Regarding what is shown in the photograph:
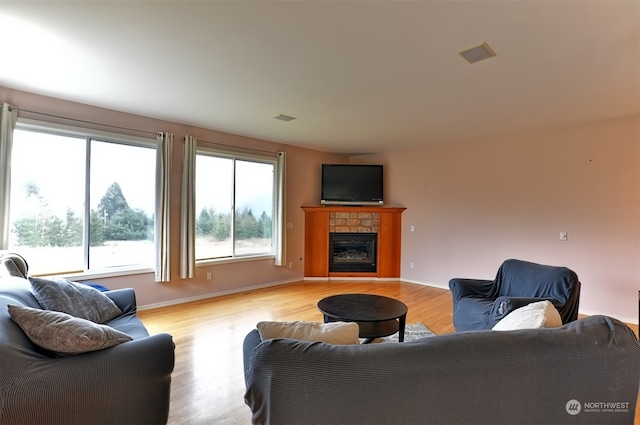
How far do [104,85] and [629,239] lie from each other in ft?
20.4

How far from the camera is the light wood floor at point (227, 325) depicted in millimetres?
2159

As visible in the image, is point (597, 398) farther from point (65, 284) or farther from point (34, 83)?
point (34, 83)

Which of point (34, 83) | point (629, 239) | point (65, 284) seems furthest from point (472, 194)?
point (34, 83)

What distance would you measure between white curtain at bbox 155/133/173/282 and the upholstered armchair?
3.65m

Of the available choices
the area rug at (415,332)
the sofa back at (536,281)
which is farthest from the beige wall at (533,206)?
the area rug at (415,332)

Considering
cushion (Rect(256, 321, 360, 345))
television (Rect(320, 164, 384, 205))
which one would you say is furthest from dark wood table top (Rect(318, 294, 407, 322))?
television (Rect(320, 164, 384, 205))

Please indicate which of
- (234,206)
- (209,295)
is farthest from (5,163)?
(209,295)

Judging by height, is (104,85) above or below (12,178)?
above

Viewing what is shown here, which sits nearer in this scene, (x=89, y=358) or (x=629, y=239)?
(x=89, y=358)

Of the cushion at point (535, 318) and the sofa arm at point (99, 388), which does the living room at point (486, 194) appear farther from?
the sofa arm at point (99, 388)

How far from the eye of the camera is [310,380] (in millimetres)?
1031

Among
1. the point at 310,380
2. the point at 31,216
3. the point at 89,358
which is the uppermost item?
the point at 31,216

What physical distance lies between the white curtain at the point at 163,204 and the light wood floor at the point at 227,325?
597 mm

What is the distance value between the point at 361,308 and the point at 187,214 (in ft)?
9.43
